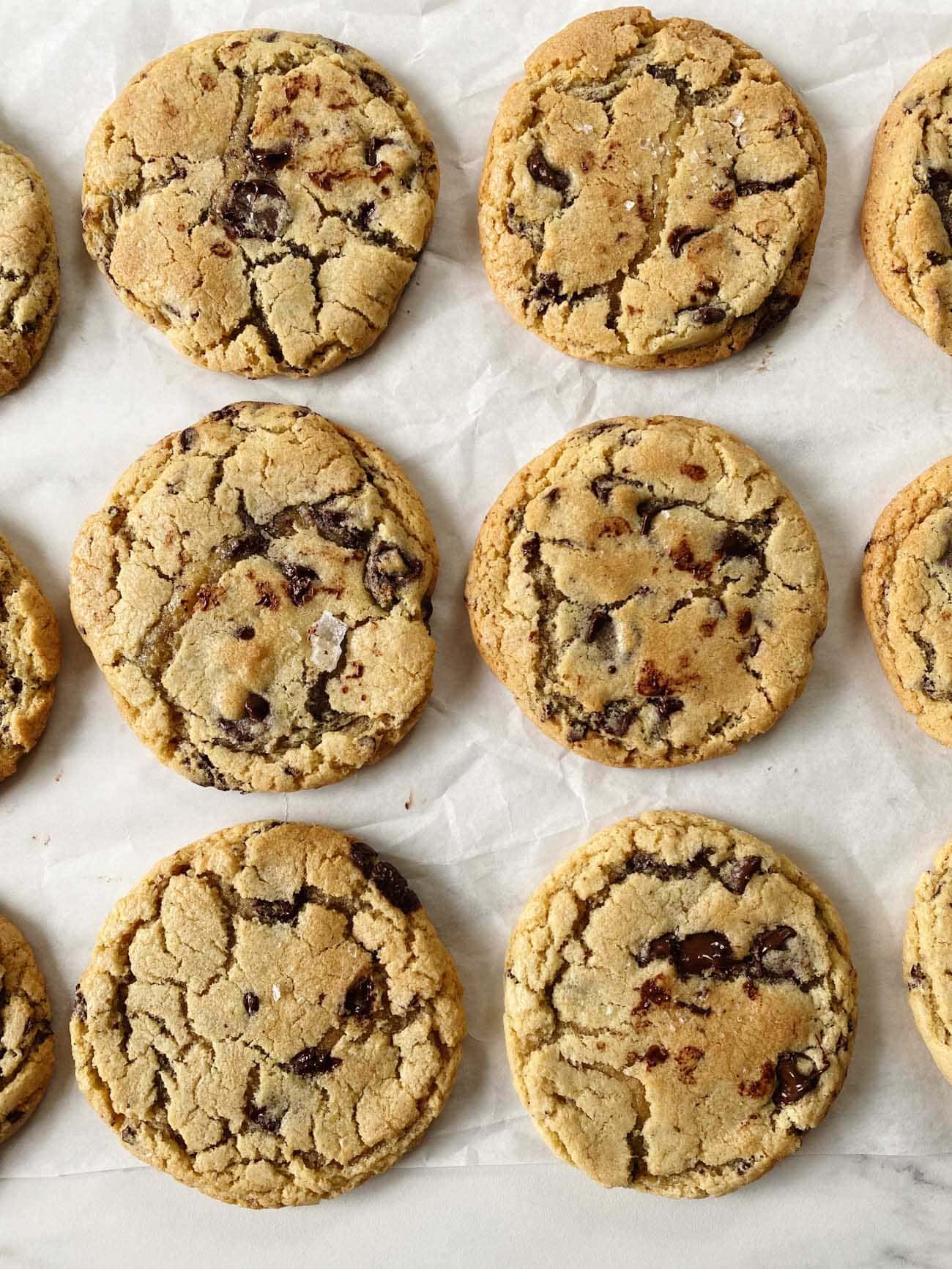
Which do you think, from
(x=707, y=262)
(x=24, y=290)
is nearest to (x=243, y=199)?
(x=24, y=290)

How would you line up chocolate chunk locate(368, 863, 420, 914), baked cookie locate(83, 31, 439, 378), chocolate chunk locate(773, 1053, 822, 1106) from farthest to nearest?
baked cookie locate(83, 31, 439, 378) < chocolate chunk locate(368, 863, 420, 914) < chocolate chunk locate(773, 1053, 822, 1106)

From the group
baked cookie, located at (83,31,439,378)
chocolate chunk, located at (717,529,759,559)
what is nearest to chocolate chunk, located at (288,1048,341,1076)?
chocolate chunk, located at (717,529,759,559)

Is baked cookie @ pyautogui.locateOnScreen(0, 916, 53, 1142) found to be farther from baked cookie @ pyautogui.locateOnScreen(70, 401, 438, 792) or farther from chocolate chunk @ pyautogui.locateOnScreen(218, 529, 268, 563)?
chocolate chunk @ pyautogui.locateOnScreen(218, 529, 268, 563)

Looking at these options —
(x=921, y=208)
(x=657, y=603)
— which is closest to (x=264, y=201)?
(x=657, y=603)

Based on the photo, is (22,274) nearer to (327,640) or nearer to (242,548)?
(242,548)

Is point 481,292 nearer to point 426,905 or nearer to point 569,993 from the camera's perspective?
point 426,905

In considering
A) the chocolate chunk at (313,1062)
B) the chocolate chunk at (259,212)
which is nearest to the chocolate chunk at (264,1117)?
the chocolate chunk at (313,1062)
